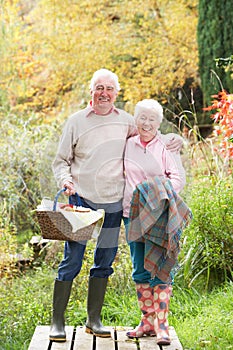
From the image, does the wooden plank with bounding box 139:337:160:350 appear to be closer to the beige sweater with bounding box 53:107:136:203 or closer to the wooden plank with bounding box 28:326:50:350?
the wooden plank with bounding box 28:326:50:350

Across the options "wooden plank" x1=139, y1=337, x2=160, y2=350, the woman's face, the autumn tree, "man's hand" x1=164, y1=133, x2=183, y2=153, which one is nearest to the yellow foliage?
the autumn tree

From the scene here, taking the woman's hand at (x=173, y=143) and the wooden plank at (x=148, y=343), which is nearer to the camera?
the wooden plank at (x=148, y=343)

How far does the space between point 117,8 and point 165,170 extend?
793 centimetres

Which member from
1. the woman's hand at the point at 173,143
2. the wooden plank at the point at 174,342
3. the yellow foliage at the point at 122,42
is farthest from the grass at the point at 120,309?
the yellow foliage at the point at 122,42

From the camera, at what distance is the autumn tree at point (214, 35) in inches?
391

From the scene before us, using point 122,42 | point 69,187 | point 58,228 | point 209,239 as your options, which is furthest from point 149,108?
point 122,42

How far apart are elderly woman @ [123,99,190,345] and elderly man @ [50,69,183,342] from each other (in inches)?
2.9

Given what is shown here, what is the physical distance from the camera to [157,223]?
3.63 metres

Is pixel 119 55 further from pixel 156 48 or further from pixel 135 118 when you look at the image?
pixel 135 118

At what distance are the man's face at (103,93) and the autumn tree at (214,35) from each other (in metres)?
6.49

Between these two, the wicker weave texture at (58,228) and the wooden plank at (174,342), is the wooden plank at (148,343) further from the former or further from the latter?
the wicker weave texture at (58,228)

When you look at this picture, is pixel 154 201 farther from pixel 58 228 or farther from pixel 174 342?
pixel 174 342

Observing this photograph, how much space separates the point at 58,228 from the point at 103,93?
767mm

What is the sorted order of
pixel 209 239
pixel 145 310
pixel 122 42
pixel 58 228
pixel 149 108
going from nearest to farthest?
pixel 58 228
pixel 149 108
pixel 145 310
pixel 209 239
pixel 122 42
